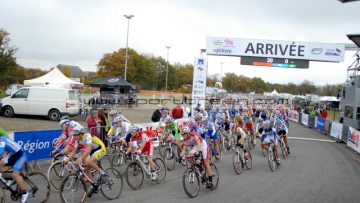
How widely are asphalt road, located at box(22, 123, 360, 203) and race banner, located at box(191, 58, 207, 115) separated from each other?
857cm

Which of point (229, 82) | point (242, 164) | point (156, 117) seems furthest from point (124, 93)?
point (229, 82)

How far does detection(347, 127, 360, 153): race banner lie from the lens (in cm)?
1995

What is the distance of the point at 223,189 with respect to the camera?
1023 cm

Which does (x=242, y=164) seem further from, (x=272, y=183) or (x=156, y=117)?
(x=156, y=117)

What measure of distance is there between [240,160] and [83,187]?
243 inches

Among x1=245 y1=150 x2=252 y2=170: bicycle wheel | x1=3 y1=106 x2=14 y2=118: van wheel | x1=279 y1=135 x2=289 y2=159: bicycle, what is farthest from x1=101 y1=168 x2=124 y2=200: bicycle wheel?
x1=3 y1=106 x2=14 y2=118: van wheel

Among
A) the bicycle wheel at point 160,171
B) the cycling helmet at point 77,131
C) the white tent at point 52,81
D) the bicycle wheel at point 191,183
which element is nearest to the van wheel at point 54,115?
the white tent at point 52,81

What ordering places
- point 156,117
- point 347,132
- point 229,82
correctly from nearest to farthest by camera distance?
point 156,117, point 347,132, point 229,82

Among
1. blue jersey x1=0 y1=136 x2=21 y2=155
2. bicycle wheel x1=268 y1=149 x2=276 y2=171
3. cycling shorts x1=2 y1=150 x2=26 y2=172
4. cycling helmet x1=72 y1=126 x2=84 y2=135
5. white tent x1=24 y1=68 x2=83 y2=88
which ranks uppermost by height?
white tent x1=24 y1=68 x2=83 y2=88

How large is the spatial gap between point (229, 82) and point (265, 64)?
8948 centimetres

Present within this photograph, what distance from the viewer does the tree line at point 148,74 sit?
65062 millimetres

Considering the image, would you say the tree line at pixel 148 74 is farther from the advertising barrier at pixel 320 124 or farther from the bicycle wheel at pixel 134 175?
the bicycle wheel at pixel 134 175

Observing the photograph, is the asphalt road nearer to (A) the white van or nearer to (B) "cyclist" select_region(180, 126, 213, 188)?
(B) "cyclist" select_region(180, 126, 213, 188)

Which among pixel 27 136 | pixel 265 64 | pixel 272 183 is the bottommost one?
pixel 272 183
